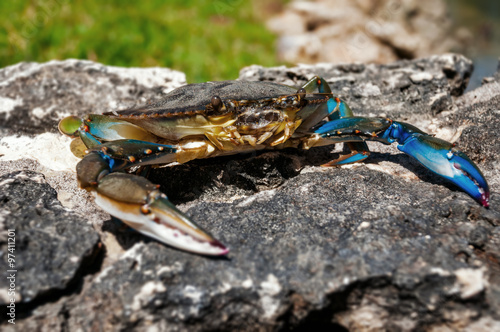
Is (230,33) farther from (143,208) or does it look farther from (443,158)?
(143,208)

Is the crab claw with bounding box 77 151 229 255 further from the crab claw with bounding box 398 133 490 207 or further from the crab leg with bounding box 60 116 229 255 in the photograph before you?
the crab claw with bounding box 398 133 490 207

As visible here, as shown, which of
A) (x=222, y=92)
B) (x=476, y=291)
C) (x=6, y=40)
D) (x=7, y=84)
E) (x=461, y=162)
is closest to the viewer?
(x=476, y=291)

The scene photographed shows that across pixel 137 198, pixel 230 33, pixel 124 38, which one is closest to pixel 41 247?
pixel 137 198

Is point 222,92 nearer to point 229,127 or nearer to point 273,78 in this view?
point 229,127

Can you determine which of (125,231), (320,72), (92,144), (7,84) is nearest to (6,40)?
(7,84)

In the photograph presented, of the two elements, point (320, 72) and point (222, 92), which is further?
point (320, 72)

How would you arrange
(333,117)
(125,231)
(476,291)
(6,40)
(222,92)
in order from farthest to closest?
(6,40), (333,117), (222,92), (125,231), (476,291)

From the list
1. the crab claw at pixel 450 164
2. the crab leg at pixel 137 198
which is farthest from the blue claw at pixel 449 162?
the crab leg at pixel 137 198
